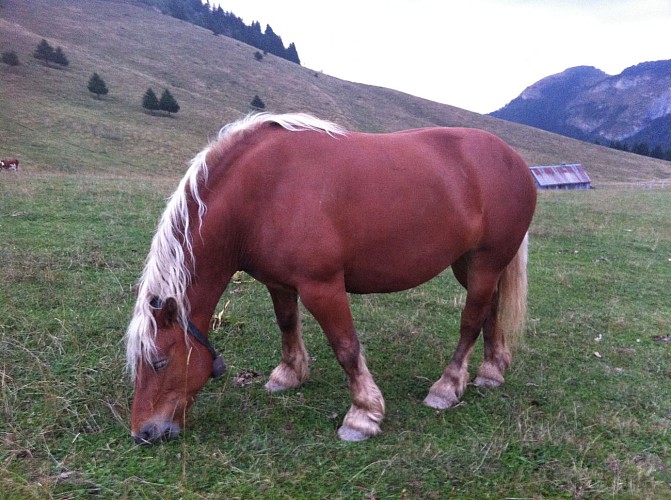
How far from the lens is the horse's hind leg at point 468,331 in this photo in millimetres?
3570

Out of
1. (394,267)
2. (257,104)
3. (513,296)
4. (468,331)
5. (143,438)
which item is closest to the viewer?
(143,438)

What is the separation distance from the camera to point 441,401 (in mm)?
3518

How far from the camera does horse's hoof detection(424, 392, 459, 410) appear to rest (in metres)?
3.50

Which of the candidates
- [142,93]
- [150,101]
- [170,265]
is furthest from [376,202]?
[142,93]

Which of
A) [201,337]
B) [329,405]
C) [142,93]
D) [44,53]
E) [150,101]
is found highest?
[44,53]

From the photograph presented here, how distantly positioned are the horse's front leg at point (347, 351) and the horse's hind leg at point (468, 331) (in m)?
0.67

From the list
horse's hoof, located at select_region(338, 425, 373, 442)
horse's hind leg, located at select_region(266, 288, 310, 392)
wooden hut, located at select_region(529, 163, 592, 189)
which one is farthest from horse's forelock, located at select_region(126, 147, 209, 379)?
wooden hut, located at select_region(529, 163, 592, 189)

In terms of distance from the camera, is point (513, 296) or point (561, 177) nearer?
point (513, 296)

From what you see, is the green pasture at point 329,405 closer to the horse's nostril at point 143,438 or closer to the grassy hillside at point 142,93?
the horse's nostril at point 143,438

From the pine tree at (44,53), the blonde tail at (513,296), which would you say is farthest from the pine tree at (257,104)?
the blonde tail at (513,296)

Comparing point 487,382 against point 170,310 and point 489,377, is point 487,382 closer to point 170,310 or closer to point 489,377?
point 489,377

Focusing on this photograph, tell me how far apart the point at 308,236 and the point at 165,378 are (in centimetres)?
118

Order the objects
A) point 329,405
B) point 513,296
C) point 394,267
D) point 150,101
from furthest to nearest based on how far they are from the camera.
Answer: point 150,101, point 513,296, point 329,405, point 394,267

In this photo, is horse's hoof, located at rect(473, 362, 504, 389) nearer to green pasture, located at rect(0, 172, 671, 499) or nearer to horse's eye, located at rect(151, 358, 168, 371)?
green pasture, located at rect(0, 172, 671, 499)
